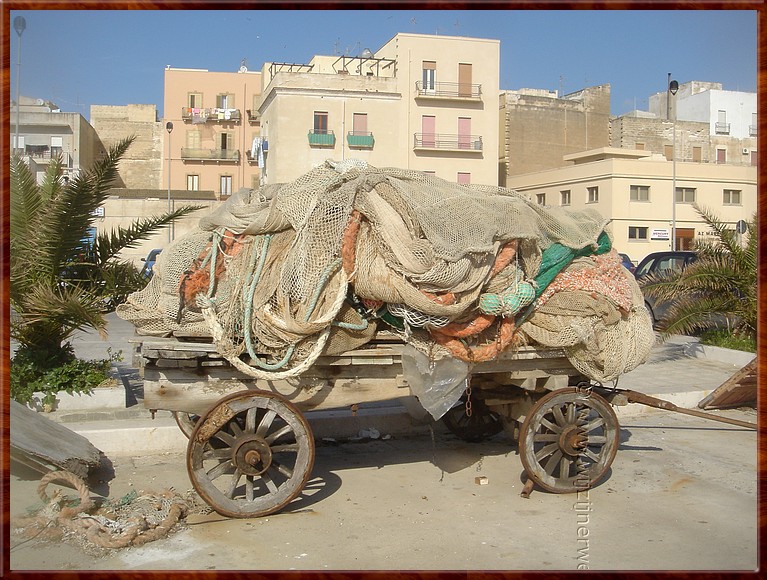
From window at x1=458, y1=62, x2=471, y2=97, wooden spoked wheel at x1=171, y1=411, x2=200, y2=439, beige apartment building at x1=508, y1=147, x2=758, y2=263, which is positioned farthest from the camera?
window at x1=458, y1=62, x2=471, y2=97

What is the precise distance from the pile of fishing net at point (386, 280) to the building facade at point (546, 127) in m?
45.0

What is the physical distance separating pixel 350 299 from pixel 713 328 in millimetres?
9118

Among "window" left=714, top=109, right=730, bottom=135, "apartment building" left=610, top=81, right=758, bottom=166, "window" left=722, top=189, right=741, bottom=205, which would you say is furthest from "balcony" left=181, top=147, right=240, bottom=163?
"window" left=714, top=109, right=730, bottom=135

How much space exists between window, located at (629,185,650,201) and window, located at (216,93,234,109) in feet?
93.7

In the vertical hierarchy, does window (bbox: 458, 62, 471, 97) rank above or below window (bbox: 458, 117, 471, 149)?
above

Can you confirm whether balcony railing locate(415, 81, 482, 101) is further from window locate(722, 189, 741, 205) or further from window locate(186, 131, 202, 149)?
window locate(186, 131, 202, 149)

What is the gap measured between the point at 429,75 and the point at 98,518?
130 feet

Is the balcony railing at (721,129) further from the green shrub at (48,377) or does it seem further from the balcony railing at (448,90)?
the green shrub at (48,377)

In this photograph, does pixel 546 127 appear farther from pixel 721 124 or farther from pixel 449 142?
pixel 721 124

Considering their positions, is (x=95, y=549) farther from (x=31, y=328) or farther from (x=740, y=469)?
(x=740, y=469)

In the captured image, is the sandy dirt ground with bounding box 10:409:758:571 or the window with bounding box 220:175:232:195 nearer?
the sandy dirt ground with bounding box 10:409:758:571

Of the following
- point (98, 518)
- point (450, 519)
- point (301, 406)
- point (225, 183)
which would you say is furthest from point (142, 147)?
point (450, 519)

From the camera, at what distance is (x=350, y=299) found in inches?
217

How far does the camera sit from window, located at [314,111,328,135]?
1581 inches
